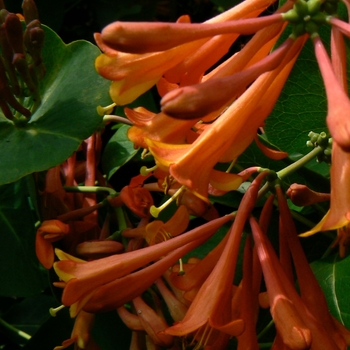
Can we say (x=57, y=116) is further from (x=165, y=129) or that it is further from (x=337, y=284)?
(x=337, y=284)

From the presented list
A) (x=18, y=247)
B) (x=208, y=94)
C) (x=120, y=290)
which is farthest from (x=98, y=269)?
(x=18, y=247)

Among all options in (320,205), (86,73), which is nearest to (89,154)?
(86,73)

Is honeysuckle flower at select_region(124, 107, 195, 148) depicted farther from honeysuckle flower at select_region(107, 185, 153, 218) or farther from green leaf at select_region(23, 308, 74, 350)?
green leaf at select_region(23, 308, 74, 350)

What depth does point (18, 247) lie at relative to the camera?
3.46 feet

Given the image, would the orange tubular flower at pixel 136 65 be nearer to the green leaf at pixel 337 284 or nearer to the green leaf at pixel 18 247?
the green leaf at pixel 337 284

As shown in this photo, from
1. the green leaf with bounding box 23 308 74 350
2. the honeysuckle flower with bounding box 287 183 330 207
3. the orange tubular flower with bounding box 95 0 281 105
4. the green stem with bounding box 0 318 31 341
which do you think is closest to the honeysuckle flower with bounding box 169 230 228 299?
the honeysuckle flower with bounding box 287 183 330 207

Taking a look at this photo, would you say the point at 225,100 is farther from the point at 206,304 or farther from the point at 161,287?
the point at 161,287

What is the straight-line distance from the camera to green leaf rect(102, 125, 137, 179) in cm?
111

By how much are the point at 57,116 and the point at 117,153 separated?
0.19m

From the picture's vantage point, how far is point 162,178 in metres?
0.79

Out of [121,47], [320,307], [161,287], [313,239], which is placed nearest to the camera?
[121,47]

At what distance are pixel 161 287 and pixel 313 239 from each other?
0.27 metres

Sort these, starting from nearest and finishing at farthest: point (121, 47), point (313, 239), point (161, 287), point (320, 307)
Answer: point (121, 47) < point (320, 307) < point (161, 287) < point (313, 239)

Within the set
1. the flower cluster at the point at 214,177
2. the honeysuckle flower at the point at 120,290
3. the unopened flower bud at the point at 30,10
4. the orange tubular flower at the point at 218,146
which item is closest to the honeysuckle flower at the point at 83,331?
the flower cluster at the point at 214,177
